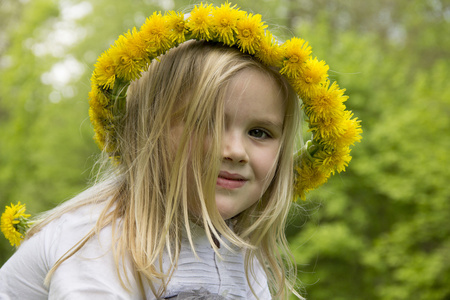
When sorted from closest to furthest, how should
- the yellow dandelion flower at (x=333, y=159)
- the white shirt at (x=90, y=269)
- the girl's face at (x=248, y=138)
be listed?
1. the white shirt at (x=90, y=269)
2. the girl's face at (x=248, y=138)
3. the yellow dandelion flower at (x=333, y=159)

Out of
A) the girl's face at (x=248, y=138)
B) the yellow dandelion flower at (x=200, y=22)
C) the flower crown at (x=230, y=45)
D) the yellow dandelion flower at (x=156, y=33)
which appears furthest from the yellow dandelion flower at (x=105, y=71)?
the girl's face at (x=248, y=138)

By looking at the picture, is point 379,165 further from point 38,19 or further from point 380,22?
point 380,22

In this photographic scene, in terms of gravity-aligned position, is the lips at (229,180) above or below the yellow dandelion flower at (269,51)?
below

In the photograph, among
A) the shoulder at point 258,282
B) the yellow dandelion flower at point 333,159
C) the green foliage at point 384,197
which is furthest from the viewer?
the green foliage at point 384,197

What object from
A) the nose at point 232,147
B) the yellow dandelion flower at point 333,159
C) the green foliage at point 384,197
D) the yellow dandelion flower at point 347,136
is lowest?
the nose at point 232,147

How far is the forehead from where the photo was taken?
199 cm

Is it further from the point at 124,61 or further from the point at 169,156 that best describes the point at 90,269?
the point at 124,61

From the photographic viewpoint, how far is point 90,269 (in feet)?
5.72

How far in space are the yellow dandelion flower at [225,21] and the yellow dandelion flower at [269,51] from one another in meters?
0.12

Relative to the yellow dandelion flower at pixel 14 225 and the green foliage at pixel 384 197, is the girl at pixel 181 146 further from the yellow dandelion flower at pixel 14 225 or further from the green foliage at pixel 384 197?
the green foliage at pixel 384 197

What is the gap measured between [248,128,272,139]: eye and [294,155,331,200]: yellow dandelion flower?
1.03 ft

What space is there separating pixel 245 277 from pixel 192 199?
0.46 m

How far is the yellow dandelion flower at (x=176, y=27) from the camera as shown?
2.01 meters

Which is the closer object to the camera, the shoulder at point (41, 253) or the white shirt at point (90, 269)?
the white shirt at point (90, 269)
